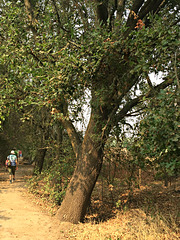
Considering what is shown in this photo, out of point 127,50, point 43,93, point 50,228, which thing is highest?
point 127,50

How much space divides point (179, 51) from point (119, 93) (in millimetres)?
2481

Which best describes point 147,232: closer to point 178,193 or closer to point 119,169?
point 119,169

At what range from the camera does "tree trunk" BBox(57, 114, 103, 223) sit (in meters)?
7.24

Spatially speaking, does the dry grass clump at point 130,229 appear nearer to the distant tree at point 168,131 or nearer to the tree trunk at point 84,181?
the tree trunk at point 84,181

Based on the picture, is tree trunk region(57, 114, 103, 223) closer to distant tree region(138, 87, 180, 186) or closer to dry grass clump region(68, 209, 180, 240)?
dry grass clump region(68, 209, 180, 240)

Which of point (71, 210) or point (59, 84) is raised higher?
point (59, 84)

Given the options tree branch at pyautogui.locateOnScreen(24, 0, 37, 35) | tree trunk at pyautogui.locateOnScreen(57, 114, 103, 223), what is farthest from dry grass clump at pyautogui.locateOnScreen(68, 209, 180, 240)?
tree branch at pyautogui.locateOnScreen(24, 0, 37, 35)

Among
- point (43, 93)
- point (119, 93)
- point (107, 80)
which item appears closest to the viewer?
point (43, 93)

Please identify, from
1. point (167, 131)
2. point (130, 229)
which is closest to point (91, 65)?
point (167, 131)

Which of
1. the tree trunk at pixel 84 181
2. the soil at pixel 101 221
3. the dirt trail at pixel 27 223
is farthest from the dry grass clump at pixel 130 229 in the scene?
the dirt trail at pixel 27 223

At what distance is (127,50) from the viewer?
550cm

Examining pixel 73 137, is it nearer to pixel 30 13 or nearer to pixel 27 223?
pixel 27 223

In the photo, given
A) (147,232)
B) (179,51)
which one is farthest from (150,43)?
(147,232)

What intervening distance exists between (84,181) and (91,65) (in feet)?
12.0
